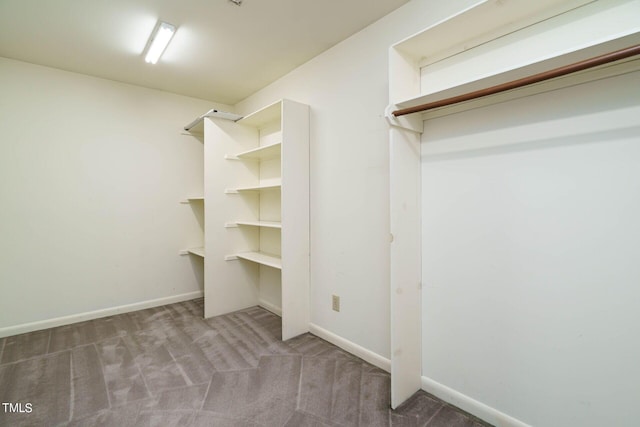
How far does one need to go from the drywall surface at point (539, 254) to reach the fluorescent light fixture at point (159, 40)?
6.62 feet

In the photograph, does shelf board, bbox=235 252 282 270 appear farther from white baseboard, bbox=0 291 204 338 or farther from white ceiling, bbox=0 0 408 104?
white ceiling, bbox=0 0 408 104

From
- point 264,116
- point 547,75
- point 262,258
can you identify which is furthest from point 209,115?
point 547,75

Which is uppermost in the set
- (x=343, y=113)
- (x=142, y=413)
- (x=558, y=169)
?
(x=343, y=113)

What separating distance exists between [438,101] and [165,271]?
11.1ft

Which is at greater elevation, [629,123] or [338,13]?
[338,13]

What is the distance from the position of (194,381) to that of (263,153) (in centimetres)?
210

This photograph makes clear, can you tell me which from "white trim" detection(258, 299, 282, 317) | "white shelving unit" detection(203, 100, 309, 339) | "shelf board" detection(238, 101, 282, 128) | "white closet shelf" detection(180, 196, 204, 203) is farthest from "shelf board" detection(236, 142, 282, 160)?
"white trim" detection(258, 299, 282, 317)

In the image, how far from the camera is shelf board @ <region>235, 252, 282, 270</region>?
271cm

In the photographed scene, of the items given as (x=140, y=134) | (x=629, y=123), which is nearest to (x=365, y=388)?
(x=629, y=123)

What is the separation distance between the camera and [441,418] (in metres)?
1.56

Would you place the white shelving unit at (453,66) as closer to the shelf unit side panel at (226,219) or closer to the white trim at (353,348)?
the white trim at (353,348)

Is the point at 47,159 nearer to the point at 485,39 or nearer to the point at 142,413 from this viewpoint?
the point at 142,413

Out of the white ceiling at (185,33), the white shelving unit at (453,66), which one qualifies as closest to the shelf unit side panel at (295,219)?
the white ceiling at (185,33)

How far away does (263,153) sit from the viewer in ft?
9.86
